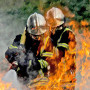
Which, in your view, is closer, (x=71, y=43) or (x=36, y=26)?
(x=36, y=26)

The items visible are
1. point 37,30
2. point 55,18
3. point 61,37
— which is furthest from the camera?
point 55,18

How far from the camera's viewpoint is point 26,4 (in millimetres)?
11594

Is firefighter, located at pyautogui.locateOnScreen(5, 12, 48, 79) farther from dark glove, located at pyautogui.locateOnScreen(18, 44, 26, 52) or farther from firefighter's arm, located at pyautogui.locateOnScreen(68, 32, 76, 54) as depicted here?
firefighter's arm, located at pyautogui.locateOnScreen(68, 32, 76, 54)

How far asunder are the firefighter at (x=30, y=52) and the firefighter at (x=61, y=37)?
0.35m

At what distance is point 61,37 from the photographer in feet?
16.5

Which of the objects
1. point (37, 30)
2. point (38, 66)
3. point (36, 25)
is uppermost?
point (36, 25)

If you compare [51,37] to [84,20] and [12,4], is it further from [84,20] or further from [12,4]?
[12,4]

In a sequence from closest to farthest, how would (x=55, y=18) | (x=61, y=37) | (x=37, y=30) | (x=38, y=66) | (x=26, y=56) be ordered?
(x=38, y=66), (x=26, y=56), (x=37, y=30), (x=61, y=37), (x=55, y=18)

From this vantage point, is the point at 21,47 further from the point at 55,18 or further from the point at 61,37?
the point at 55,18

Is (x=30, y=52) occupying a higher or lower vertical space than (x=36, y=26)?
lower

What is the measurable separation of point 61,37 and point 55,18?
0.56 meters

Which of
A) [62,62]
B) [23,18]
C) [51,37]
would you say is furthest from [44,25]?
[23,18]

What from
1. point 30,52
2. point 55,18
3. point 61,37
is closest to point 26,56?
point 30,52

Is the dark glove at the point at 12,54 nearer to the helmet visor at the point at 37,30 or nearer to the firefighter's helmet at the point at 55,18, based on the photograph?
the helmet visor at the point at 37,30
